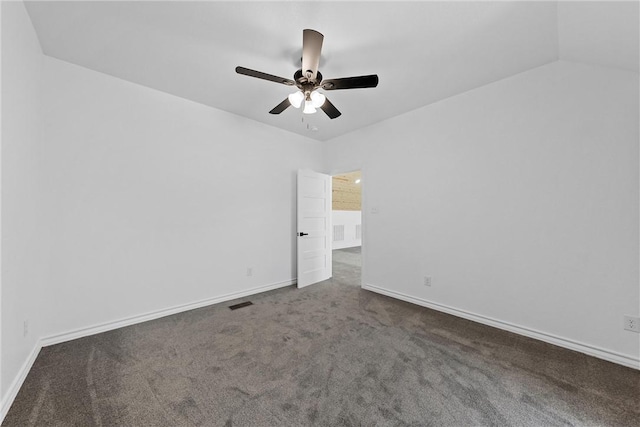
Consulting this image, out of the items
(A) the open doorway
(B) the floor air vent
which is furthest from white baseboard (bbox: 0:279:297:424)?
(A) the open doorway

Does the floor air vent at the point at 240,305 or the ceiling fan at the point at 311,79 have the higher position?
the ceiling fan at the point at 311,79

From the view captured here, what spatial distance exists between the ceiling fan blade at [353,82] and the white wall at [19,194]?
7.08 ft

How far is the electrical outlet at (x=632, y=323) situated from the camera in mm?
1900

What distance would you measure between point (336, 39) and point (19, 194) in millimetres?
2708

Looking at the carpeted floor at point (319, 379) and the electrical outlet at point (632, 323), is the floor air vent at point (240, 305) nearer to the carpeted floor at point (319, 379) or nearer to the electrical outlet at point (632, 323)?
the carpeted floor at point (319, 379)

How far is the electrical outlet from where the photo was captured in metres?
1.90

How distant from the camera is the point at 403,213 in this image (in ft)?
11.3

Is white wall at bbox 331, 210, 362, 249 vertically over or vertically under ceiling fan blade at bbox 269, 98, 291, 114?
under

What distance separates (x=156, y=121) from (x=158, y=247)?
4.96 feet

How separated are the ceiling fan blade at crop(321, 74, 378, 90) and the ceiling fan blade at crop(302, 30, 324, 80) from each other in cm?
15

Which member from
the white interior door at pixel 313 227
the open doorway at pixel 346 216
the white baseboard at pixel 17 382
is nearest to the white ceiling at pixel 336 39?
the white interior door at pixel 313 227

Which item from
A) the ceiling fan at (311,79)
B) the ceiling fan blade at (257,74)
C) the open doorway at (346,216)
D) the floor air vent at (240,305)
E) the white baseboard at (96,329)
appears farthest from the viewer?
the open doorway at (346,216)

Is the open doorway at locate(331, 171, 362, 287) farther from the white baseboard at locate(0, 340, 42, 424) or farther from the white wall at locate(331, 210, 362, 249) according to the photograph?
the white baseboard at locate(0, 340, 42, 424)

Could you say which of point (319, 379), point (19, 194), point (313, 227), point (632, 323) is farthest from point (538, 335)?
point (19, 194)
